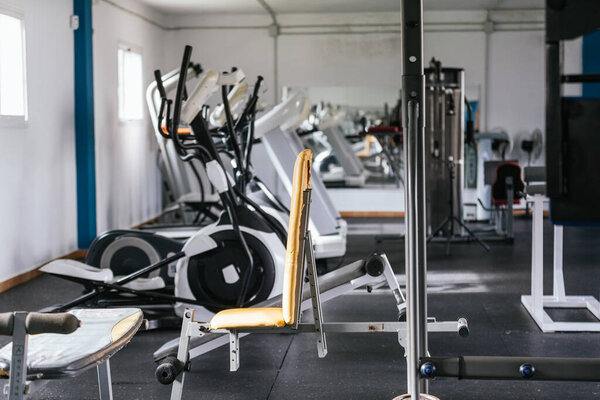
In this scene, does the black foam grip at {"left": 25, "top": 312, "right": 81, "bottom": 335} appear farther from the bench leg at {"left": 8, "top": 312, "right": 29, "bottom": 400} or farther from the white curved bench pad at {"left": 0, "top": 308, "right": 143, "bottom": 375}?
the white curved bench pad at {"left": 0, "top": 308, "right": 143, "bottom": 375}

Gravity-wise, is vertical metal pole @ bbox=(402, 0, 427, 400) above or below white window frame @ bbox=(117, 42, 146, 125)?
below

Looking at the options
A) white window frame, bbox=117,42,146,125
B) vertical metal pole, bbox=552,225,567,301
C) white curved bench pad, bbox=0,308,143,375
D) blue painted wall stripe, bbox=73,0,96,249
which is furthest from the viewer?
white window frame, bbox=117,42,146,125

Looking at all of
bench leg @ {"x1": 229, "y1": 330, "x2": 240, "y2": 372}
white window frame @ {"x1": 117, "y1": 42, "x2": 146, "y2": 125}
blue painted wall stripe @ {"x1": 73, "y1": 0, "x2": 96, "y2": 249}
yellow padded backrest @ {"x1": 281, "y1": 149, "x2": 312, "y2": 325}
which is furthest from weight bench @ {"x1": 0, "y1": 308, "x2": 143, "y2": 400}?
white window frame @ {"x1": 117, "y1": 42, "x2": 146, "y2": 125}

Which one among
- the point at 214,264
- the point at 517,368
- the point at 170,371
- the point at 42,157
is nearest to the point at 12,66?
the point at 42,157

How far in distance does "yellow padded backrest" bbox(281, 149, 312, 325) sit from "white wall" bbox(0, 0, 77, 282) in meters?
3.88

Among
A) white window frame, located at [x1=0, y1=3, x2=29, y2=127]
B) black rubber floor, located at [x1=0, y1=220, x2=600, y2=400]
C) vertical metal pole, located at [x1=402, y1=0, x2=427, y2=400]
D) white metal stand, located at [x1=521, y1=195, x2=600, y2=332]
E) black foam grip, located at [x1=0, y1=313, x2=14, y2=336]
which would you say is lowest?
black rubber floor, located at [x1=0, y1=220, x2=600, y2=400]

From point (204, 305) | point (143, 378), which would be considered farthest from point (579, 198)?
point (204, 305)

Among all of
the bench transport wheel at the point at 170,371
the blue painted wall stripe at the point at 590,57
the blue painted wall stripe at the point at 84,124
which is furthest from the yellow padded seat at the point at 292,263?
the blue painted wall stripe at the point at 590,57

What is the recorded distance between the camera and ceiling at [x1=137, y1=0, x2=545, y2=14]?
33.3ft

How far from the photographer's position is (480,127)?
437 inches

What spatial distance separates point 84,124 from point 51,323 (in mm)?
5790

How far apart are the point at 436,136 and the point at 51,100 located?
3956 mm

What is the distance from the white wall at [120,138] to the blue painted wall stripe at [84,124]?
1.90 ft

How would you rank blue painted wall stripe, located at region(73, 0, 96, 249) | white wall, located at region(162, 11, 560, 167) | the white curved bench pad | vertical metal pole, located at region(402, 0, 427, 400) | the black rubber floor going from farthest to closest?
white wall, located at region(162, 11, 560, 167) → blue painted wall stripe, located at region(73, 0, 96, 249) → the black rubber floor → vertical metal pole, located at region(402, 0, 427, 400) → the white curved bench pad
